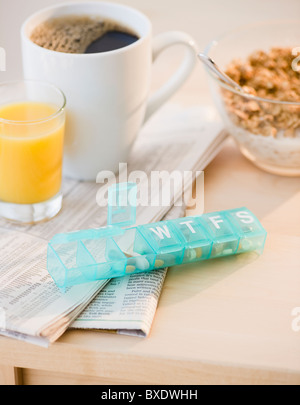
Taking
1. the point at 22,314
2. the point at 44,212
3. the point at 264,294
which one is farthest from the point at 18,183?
the point at 264,294

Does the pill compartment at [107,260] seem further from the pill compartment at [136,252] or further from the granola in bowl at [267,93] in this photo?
the granola in bowl at [267,93]

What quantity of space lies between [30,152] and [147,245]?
0.56ft

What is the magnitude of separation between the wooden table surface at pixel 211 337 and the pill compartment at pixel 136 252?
0.12ft

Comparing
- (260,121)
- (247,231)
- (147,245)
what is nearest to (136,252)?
(147,245)

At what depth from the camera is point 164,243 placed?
57 centimetres

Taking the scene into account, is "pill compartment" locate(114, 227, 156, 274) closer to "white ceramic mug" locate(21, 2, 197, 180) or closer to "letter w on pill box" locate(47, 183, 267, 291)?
"letter w on pill box" locate(47, 183, 267, 291)

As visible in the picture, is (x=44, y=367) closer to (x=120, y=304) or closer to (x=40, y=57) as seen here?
(x=120, y=304)

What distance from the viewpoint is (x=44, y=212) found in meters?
0.66

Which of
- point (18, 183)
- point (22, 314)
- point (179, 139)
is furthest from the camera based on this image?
point (179, 139)

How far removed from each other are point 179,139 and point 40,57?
0.25m

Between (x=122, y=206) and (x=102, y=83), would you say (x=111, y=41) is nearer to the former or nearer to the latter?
(x=102, y=83)

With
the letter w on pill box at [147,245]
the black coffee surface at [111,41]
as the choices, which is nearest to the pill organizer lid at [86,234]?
the letter w on pill box at [147,245]

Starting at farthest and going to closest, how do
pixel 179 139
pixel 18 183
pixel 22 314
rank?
pixel 179 139 < pixel 18 183 < pixel 22 314
